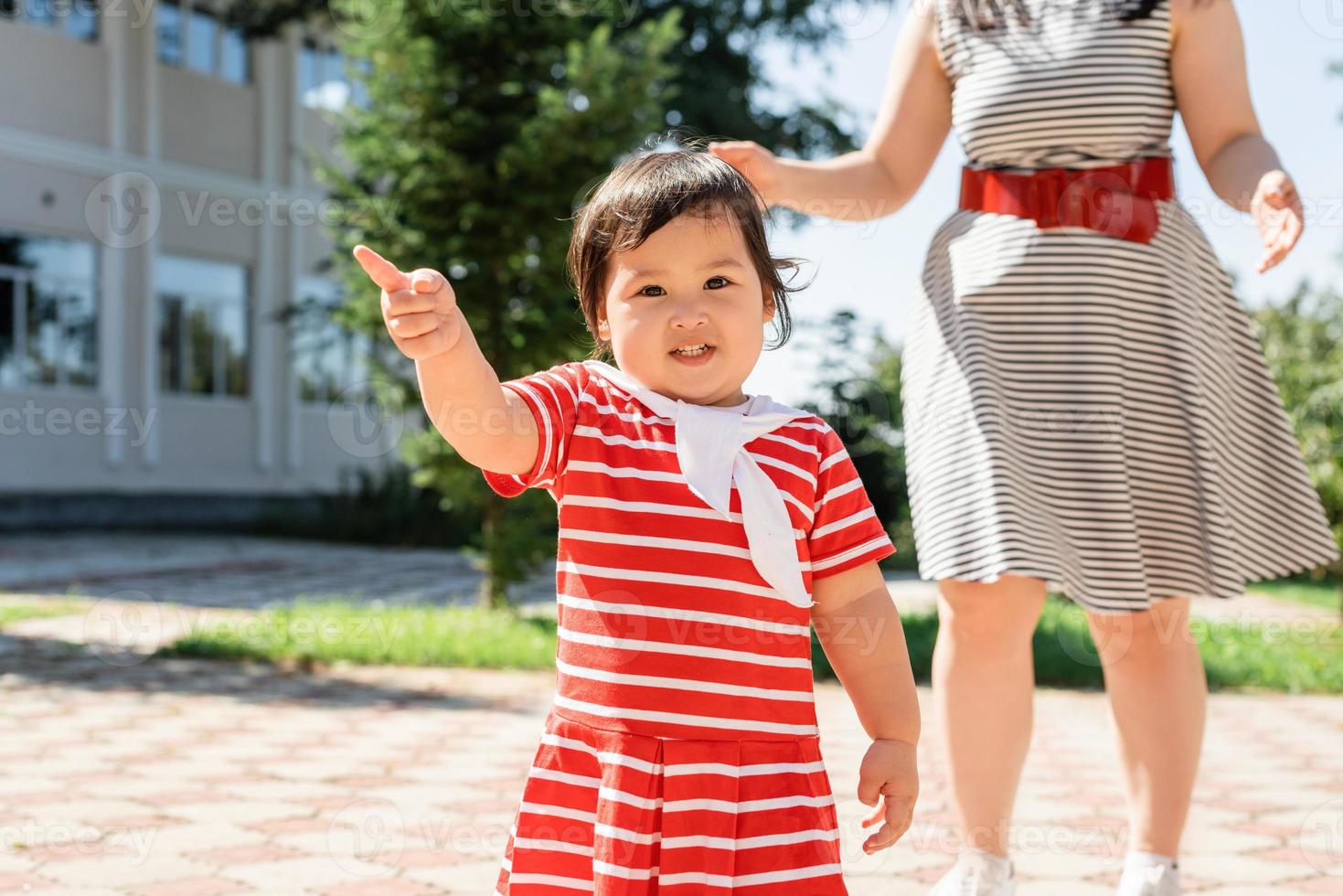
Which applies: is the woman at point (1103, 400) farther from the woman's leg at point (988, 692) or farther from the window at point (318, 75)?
the window at point (318, 75)

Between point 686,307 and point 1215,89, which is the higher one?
point 1215,89

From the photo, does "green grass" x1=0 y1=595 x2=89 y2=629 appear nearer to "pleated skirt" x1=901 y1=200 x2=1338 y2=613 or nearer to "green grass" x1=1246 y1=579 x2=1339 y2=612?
"pleated skirt" x1=901 y1=200 x2=1338 y2=613

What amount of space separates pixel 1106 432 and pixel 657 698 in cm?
118

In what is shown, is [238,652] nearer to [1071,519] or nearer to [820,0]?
[1071,519]

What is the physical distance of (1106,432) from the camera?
7.50 feet

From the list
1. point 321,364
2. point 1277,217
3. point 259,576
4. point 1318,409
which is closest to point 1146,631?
point 1277,217

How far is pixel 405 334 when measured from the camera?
4.38 ft

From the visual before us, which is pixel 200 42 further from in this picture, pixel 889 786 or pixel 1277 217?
pixel 889 786

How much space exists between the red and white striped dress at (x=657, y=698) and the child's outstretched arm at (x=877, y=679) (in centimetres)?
6

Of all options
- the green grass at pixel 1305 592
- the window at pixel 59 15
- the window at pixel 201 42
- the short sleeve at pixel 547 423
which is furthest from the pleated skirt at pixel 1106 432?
the window at pixel 201 42

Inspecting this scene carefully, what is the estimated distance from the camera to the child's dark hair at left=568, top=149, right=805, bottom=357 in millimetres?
1586

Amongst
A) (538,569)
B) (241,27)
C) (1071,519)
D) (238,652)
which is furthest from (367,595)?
(241,27)

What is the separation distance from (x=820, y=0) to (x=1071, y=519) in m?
14.7

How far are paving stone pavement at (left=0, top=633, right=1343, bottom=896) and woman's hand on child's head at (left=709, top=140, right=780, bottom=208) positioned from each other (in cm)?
138
